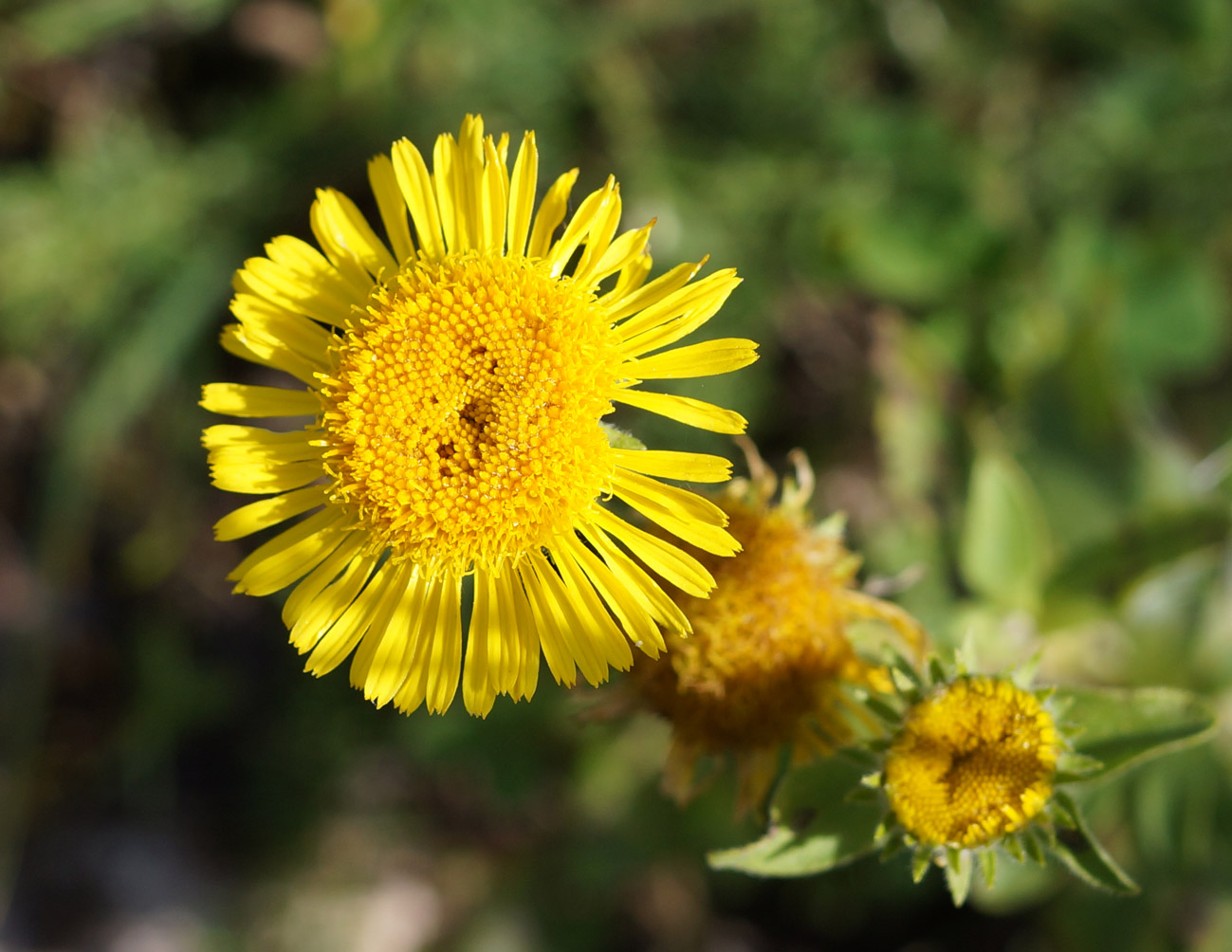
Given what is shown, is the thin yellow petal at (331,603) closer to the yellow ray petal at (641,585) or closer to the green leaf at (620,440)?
the yellow ray petal at (641,585)

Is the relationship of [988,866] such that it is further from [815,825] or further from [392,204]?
[392,204]

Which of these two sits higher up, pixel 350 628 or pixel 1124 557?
pixel 350 628

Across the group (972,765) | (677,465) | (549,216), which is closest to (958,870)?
(972,765)

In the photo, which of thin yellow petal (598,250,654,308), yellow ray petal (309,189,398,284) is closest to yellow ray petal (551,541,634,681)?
thin yellow petal (598,250,654,308)

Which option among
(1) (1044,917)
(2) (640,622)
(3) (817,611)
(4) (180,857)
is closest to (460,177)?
(2) (640,622)

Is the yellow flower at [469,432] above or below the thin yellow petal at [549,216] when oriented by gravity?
below

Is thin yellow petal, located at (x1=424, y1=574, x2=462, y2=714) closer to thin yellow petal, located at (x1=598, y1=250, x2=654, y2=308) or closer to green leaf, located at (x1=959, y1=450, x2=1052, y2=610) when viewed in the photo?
thin yellow petal, located at (x1=598, y1=250, x2=654, y2=308)

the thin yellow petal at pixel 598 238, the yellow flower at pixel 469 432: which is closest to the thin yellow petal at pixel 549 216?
the yellow flower at pixel 469 432
